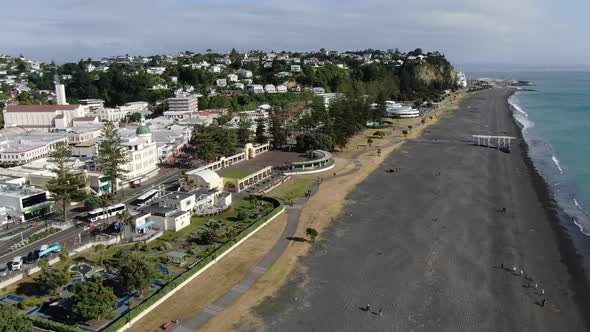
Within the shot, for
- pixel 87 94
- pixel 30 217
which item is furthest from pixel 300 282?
pixel 87 94

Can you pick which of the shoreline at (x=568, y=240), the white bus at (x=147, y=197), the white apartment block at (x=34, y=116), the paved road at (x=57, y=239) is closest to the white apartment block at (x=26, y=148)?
the white apartment block at (x=34, y=116)

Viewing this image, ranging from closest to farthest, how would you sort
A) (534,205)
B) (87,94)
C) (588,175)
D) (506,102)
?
(534,205) < (588,175) < (87,94) < (506,102)

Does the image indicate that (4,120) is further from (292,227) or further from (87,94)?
(292,227)

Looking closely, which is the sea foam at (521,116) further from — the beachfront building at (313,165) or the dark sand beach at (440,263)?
the beachfront building at (313,165)

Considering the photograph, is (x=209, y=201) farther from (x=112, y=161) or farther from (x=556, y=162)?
(x=556, y=162)

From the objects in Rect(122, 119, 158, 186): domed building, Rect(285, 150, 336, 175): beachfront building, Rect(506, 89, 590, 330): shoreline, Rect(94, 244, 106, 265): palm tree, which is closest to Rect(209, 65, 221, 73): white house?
Rect(122, 119, 158, 186): domed building

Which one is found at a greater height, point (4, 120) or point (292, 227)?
point (4, 120)

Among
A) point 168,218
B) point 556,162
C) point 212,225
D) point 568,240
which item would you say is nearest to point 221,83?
point 556,162
